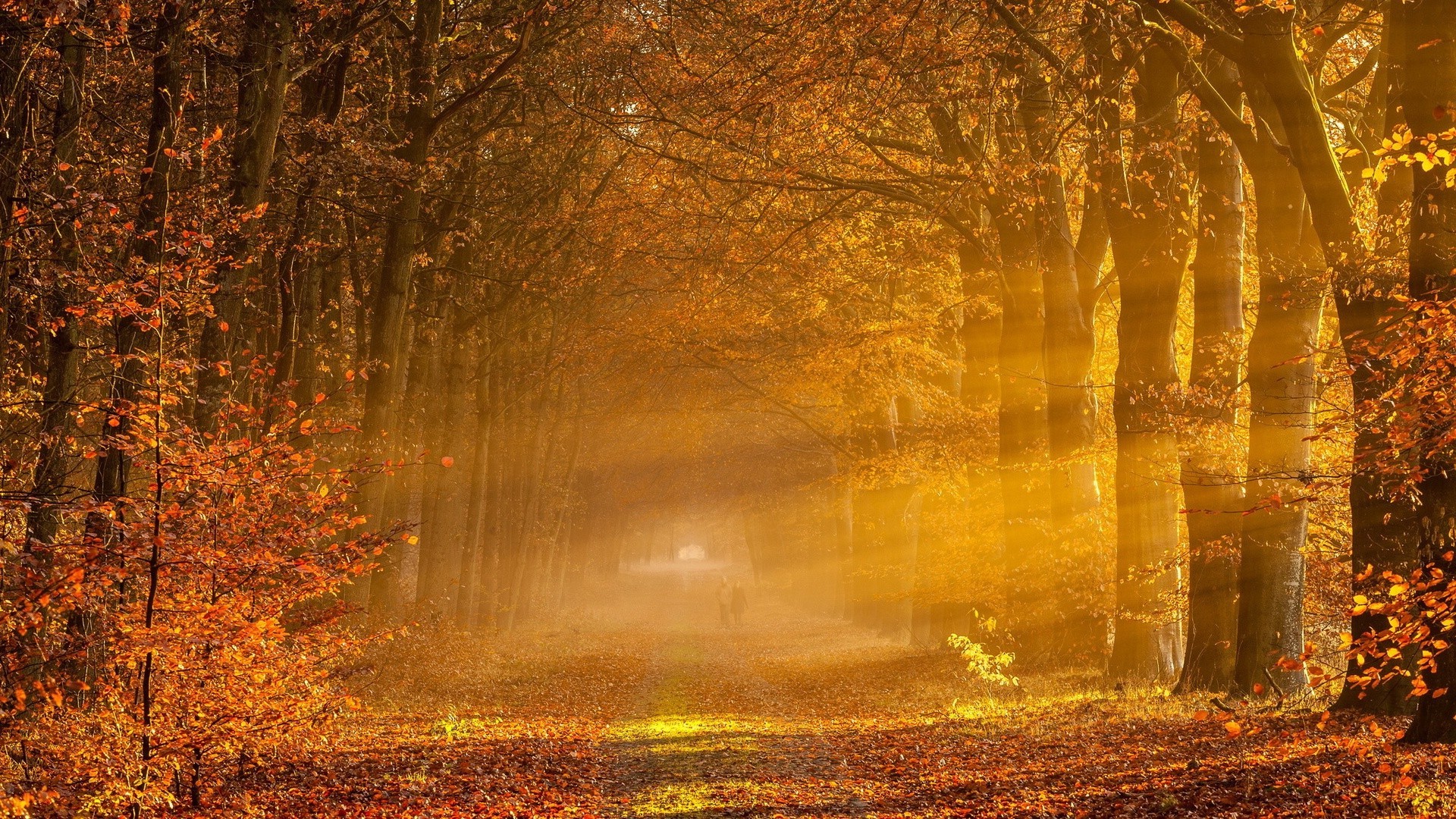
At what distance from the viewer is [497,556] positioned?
33.7 m

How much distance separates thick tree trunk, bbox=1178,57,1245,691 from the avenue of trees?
5 cm

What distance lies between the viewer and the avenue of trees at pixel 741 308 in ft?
26.9

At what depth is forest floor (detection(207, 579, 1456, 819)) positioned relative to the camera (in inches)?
326

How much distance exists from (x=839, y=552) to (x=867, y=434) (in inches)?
482

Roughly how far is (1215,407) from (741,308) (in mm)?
13150

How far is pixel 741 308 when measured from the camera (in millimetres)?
25109

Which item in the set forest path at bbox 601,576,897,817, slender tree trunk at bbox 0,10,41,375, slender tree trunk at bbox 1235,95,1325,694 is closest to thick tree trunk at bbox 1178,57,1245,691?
slender tree trunk at bbox 1235,95,1325,694

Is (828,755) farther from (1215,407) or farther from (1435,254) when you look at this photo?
(1435,254)

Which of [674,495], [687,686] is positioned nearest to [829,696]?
[687,686]

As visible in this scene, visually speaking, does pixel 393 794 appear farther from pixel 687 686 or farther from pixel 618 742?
pixel 687 686

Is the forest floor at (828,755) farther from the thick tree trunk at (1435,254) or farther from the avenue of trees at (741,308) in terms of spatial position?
the avenue of trees at (741,308)

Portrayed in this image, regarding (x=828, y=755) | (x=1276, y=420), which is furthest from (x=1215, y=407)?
(x=828, y=755)

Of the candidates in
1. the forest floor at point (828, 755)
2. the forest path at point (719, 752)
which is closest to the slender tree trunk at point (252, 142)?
the forest floor at point (828, 755)

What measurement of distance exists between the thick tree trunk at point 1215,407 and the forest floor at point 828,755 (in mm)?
1021
